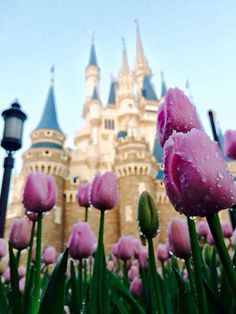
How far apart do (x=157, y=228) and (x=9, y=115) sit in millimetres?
3809

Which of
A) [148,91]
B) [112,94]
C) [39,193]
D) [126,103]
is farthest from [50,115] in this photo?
[39,193]

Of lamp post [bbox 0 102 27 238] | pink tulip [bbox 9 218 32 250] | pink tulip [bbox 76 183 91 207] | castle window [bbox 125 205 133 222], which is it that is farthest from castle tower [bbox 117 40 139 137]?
pink tulip [bbox 9 218 32 250]

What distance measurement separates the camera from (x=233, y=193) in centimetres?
58

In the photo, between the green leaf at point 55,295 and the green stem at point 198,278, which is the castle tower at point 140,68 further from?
the green leaf at point 55,295

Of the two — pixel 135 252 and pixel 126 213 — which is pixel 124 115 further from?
pixel 135 252

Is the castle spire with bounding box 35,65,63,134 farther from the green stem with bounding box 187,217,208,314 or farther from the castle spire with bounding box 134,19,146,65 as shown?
the castle spire with bounding box 134,19,146,65

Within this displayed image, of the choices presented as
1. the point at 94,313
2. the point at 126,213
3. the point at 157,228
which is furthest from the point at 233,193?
the point at 126,213

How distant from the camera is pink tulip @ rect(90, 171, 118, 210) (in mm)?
1369

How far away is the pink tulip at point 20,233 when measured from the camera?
1.61 meters

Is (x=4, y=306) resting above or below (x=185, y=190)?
below

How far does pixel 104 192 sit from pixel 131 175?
19.9 meters

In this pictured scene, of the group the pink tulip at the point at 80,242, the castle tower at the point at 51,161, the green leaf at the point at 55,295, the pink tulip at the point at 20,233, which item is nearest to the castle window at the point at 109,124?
the castle tower at the point at 51,161

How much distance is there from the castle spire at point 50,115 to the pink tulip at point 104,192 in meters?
22.7

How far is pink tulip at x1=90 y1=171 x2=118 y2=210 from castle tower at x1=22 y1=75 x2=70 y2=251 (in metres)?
19.3
